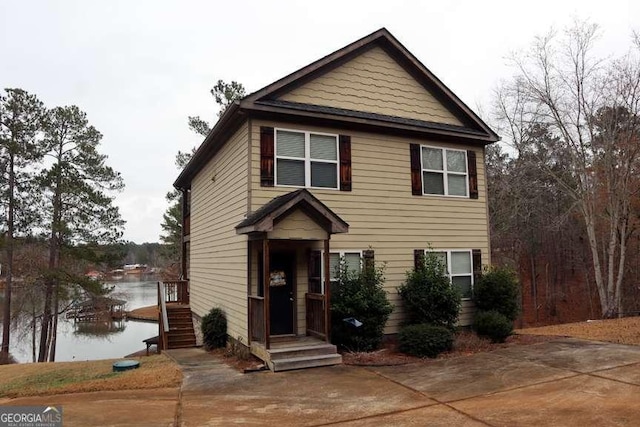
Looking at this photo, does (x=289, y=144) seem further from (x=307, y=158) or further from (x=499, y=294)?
(x=499, y=294)

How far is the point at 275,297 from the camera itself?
995 centimetres

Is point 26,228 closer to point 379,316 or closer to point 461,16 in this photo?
point 379,316

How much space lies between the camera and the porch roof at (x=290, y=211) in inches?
329

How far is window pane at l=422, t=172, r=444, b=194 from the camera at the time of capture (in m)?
11.8

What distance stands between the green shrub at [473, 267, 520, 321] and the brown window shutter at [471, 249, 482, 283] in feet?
1.46

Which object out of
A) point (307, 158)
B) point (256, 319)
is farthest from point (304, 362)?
point (307, 158)

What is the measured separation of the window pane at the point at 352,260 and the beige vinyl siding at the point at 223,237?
248 cm

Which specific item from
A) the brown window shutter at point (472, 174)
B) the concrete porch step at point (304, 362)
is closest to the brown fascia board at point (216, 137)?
the concrete porch step at point (304, 362)

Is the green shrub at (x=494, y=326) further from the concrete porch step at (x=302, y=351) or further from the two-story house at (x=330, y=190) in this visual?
the concrete porch step at (x=302, y=351)

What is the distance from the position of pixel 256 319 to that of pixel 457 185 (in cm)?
685

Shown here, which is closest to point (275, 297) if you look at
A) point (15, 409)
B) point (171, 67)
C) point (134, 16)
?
point (15, 409)

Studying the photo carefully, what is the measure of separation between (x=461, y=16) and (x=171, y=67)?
49.3 feet

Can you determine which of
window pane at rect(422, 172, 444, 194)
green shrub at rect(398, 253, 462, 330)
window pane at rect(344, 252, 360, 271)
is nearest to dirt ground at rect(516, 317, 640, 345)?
green shrub at rect(398, 253, 462, 330)

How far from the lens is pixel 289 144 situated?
10.2 metres
